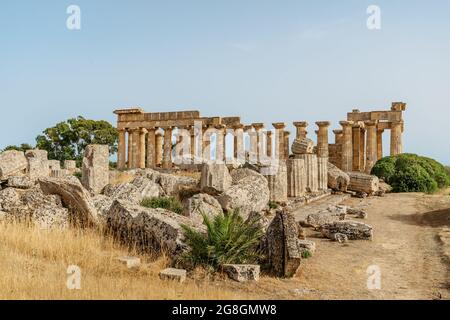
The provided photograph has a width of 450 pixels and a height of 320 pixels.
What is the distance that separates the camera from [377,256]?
10.6 m

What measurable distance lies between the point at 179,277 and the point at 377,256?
5.07 meters

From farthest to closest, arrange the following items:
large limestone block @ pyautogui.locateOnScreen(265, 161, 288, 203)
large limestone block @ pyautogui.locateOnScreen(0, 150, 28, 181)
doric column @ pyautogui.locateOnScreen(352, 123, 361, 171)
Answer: doric column @ pyautogui.locateOnScreen(352, 123, 361, 171) → large limestone block @ pyautogui.locateOnScreen(0, 150, 28, 181) → large limestone block @ pyautogui.locateOnScreen(265, 161, 288, 203)

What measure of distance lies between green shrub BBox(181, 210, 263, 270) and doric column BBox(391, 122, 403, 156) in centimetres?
2762

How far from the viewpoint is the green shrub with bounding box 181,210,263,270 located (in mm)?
8570

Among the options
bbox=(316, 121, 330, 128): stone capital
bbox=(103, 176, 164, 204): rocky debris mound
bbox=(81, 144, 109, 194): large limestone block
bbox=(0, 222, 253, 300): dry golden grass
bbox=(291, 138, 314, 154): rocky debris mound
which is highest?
bbox=(316, 121, 330, 128): stone capital

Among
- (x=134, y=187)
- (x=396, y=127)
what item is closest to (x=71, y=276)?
(x=134, y=187)

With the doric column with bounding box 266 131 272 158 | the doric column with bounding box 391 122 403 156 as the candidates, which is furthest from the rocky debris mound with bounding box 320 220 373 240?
the doric column with bounding box 266 131 272 158

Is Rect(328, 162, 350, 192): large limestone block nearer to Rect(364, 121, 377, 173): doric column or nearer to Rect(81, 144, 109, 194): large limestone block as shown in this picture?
Rect(364, 121, 377, 173): doric column

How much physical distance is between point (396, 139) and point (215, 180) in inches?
892

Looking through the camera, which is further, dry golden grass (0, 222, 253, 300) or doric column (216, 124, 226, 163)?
doric column (216, 124, 226, 163)

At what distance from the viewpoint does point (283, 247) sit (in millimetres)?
8672

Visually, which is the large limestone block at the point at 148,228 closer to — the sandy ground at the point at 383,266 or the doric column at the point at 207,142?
the sandy ground at the point at 383,266

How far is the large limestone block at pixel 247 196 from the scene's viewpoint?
14484 mm

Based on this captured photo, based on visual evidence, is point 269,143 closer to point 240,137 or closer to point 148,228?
point 240,137
